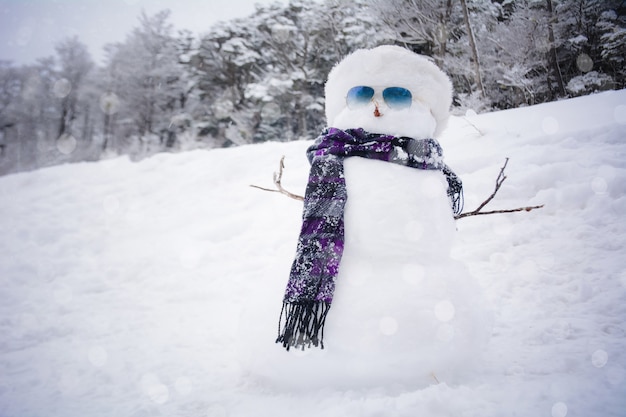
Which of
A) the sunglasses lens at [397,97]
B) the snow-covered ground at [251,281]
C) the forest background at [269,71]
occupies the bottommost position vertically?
the snow-covered ground at [251,281]

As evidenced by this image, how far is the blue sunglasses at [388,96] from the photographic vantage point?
4.82 ft

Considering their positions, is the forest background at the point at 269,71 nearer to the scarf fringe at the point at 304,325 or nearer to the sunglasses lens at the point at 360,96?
the sunglasses lens at the point at 360,96

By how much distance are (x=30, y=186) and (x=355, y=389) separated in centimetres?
641

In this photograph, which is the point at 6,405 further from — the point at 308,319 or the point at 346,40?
the point at 346,40

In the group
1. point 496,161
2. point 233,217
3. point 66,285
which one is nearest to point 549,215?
point 496,161

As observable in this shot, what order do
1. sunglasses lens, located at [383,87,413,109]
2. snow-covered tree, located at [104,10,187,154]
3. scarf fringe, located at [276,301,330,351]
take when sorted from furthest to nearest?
snow-covered tree, located at [104,10,187,154]
sunglasses lens, located at [383,87,413,109]
scarf fringe, located at [276,301,330,351]

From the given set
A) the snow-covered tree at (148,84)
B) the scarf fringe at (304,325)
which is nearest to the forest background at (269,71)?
the snow-covered tree at (148,84)

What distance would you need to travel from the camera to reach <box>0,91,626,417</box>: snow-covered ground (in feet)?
4.00

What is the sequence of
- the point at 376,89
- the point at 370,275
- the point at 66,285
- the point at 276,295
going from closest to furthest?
the point at 370,275, the point at 276,295, the point at 376,89, the point at 66,285

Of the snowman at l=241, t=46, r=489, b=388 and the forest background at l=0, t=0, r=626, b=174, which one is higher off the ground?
the forest background at l=0, t=0, r=626, b=174

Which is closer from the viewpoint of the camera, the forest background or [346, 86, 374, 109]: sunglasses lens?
[346, 86, 374, 109]: sunglasses lens

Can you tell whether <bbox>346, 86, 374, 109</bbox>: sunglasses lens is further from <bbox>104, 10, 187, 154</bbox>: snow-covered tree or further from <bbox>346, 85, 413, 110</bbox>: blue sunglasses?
<bbox>104, 10, 187, 154</bbox>: snow-covered tree

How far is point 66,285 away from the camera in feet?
9.68

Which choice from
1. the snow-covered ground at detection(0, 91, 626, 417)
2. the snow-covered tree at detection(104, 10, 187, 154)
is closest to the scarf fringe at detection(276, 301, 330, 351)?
the snow-covered ground at detection(0, 91, 626, 417)
